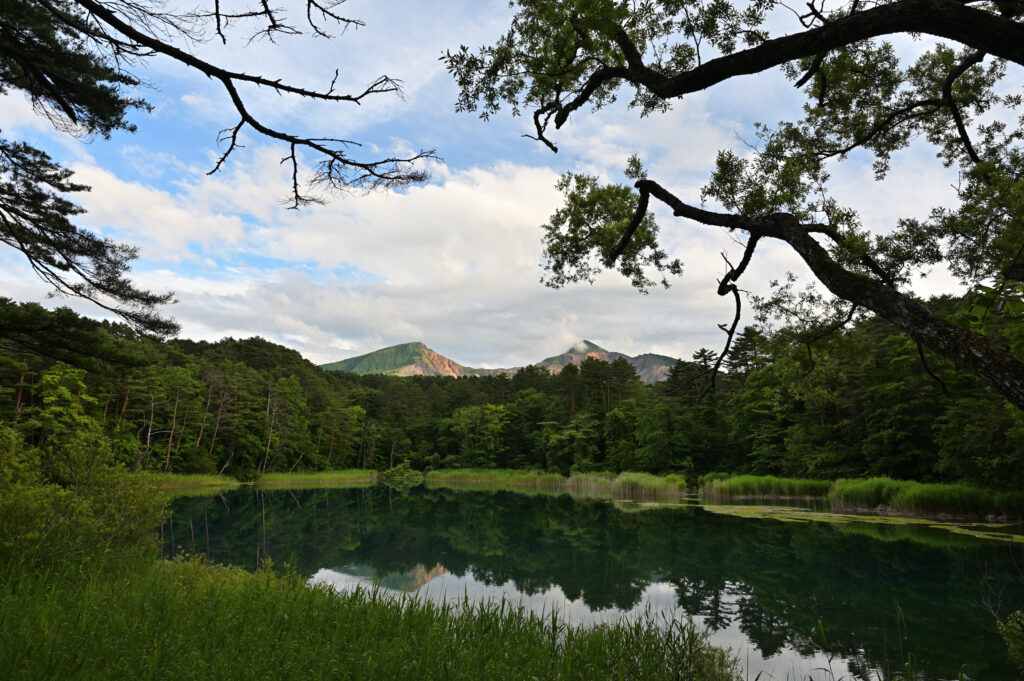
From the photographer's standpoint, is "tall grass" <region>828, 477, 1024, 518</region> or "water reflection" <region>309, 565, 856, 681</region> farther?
"tall grass" <region>828, 477, 1024, 518</region>

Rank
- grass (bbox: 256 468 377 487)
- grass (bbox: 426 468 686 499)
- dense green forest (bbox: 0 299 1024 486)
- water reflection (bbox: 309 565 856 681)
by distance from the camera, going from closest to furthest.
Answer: water reflection (bbox: 309 565 856 681) → dense green forest (bbox: 0 299 1024 486) → grass (bbox: 426 468 686 499) → grass (bbox: 256 468 377 487)

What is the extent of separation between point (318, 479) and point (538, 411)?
24089 millimetres

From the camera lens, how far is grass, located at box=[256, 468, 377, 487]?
Answer: 43.8 m

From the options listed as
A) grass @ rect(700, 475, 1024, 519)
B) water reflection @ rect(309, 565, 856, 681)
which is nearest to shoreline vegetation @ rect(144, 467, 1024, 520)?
grass @ rect(700, 475, 1024, 519)

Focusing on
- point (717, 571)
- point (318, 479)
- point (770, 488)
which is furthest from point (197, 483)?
point (770, 488)

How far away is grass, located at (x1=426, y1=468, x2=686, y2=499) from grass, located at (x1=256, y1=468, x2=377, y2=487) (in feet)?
22.0

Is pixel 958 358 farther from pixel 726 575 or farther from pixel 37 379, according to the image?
pixel 37 379

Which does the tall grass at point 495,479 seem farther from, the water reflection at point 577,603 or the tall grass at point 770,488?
the water reflection at point 577,603

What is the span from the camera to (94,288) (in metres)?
7.17

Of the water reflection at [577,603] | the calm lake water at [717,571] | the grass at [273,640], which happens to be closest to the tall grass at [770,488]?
the calm lake water at [717,571]

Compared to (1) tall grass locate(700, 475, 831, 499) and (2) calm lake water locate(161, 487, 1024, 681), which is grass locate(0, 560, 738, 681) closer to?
(2) calm lake water locate(161, 487, 1024, 681)

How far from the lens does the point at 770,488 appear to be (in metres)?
27.0

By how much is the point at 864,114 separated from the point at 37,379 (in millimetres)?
42438

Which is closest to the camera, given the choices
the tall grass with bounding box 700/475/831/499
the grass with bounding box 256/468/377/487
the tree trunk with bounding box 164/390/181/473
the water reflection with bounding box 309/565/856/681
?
the water reflection with bounding box 309/565/856/681
